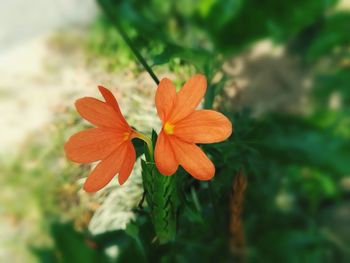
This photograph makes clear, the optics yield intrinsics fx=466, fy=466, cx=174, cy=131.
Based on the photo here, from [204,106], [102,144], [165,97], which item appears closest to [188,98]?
[165,97]

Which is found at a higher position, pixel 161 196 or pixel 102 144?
pixel 102 144

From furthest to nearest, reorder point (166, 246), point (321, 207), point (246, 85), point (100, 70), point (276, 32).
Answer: point (246, 85) → point (321, 207) → point (276, 32) → point (100, 70) → point (166, 246)

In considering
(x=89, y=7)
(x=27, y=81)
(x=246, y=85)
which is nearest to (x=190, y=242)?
(x=246, y=85)

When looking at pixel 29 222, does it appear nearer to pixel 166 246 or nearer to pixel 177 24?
pixel 166 246

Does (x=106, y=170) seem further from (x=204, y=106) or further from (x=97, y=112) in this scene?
(x=204, y=106)

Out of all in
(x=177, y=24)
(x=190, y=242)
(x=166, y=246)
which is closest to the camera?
(x=166, y=246)
